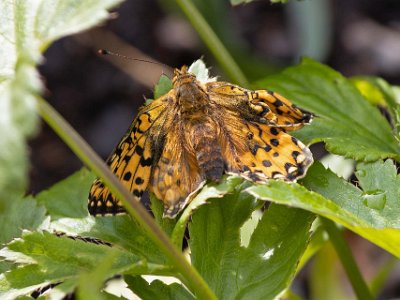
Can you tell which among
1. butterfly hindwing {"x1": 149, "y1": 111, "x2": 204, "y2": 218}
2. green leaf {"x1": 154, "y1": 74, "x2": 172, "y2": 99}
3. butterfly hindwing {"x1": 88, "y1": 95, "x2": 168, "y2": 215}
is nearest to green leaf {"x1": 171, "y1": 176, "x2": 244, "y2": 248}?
butterfly hindwing {"x1": 149, "y1": 111, "x2": 204, "y2": 218}

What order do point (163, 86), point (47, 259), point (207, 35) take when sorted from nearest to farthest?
point (47, 259) → point (163, 86) → point (207, 35)

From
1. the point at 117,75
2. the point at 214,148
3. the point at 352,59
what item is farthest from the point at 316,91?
the point at 117,75

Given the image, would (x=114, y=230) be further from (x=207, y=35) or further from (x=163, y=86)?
(x=207, y=35)

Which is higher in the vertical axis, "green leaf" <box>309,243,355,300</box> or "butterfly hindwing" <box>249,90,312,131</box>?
"butterfly hindwing" <box>249,90,312,131</box>

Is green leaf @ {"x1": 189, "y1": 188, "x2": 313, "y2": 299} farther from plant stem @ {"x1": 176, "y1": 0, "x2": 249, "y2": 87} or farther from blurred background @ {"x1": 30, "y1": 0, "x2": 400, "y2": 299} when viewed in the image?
blurred background @ {"x1": 30, "y1": 0, "x2": 400, "y2": 299}

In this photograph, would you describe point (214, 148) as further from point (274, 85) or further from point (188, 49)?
point (188, 49)

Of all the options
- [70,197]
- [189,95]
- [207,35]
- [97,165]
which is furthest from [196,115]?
[97,165]
